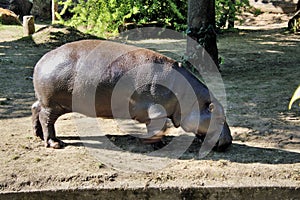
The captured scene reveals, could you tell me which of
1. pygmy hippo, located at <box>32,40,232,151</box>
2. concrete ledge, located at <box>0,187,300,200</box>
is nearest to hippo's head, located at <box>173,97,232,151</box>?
pygmy hippo, located at <box>32,40,232,151</box>

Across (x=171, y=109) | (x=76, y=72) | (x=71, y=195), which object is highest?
Answer: (x=76, y=72)

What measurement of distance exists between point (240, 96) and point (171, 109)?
8.05ft

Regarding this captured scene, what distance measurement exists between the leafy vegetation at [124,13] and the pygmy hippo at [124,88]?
833cm

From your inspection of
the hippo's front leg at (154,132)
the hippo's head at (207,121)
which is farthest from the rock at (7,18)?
the hippo's head at (207,121)

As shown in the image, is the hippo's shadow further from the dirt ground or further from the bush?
the bush

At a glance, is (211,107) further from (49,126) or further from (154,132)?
(49,126)

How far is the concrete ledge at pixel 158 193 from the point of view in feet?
11.1

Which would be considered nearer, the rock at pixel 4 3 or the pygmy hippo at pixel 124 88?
the pygmy hippo at pixel 124 88

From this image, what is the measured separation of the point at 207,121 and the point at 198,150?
34cm

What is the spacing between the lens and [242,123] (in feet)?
16.2

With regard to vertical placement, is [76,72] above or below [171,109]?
above

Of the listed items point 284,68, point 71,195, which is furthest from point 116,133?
point 284,68

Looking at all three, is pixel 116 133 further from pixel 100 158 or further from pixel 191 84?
pixel 191 84

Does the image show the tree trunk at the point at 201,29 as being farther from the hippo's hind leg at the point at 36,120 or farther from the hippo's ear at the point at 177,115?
the hippo's hind leg at the point at 36,120
